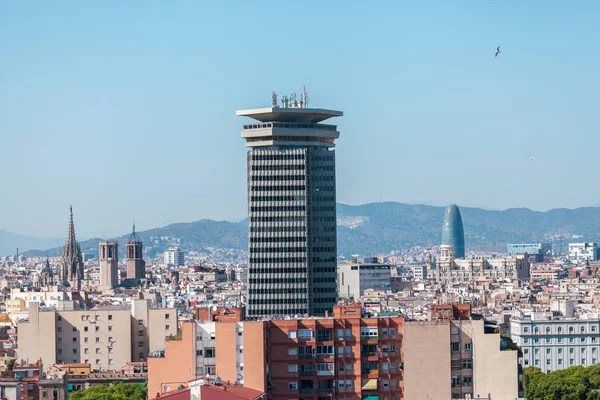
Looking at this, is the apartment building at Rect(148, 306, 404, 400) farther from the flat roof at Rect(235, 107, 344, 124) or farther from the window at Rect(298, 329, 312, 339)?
the flat roof at Rect(235, 107, 344, 124)

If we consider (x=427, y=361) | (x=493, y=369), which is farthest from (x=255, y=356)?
(x=493, y=369)

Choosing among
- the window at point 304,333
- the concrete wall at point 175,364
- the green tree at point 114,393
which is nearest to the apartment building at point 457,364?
the window at point 304,333

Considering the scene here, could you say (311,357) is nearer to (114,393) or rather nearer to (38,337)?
(114,393)

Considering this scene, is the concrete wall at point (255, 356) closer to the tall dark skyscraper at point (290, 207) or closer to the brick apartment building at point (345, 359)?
the brick apartment building at point (345, 359)

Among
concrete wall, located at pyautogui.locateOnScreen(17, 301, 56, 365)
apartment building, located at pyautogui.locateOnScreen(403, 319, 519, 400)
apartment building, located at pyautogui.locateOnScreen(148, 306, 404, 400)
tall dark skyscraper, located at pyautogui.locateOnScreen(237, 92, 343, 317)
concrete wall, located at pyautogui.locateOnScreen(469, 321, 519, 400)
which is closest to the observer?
concrete wall, located at pyautogui.locateOnScreen(469, 321, 519, 400)

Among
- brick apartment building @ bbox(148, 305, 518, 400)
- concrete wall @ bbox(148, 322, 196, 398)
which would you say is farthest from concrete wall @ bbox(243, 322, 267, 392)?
concrete wall @ bbox(148, 322, 196, 398)
